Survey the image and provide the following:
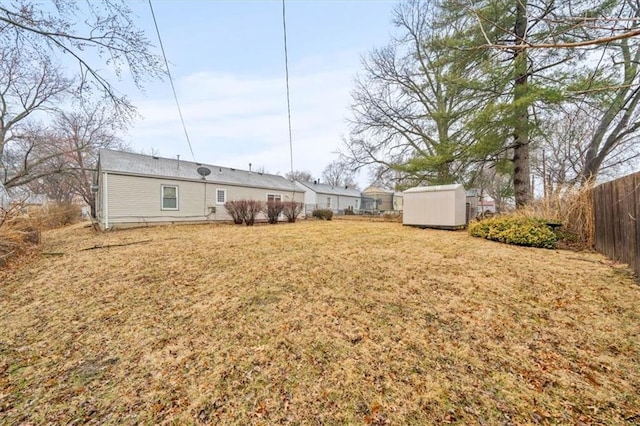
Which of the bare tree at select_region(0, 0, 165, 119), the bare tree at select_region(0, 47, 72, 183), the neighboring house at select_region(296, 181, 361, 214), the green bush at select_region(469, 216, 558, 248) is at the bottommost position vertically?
the green bush at select_region(469, 216, 558, 248)

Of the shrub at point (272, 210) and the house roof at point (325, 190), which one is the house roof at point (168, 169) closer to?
the shrub at point (272, 210)

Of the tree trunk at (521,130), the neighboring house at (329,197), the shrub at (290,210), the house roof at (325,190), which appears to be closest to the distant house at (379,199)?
the neighboring house at (329,197)

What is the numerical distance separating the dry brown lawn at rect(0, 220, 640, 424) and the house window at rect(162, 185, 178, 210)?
802 cm

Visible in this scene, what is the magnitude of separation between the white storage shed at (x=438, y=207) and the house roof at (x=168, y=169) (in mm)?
9698

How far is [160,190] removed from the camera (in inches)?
464

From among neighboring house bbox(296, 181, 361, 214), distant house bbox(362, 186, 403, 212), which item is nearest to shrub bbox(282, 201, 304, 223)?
neighboring house bbox(296, 181, 361, 214)

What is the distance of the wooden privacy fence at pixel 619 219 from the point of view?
3.47m

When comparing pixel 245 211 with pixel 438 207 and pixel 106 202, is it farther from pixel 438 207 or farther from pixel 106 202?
pixel 438 207

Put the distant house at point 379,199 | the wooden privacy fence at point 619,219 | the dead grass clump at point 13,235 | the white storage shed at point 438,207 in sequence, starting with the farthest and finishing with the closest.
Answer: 1. the distant house at point 379,199
2. the white storage shed at point 438,207
3. the dead grass clump at point 13,235
4. the wooden privacy fence at point 619,219

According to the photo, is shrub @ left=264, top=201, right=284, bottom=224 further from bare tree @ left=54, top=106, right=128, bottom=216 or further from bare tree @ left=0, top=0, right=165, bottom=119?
bare tree @ left=54, top=106, right=128, bottom=216

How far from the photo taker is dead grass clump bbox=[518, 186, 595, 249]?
17.8ft

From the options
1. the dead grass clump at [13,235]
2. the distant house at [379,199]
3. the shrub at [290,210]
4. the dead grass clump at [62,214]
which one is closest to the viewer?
the dead grass clump at [13,235]

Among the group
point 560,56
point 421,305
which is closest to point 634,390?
point 421,305

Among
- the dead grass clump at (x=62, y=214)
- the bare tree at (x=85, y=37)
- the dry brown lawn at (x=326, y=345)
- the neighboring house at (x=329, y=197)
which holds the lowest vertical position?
the dry brown lawn at (x=326, y=345)
